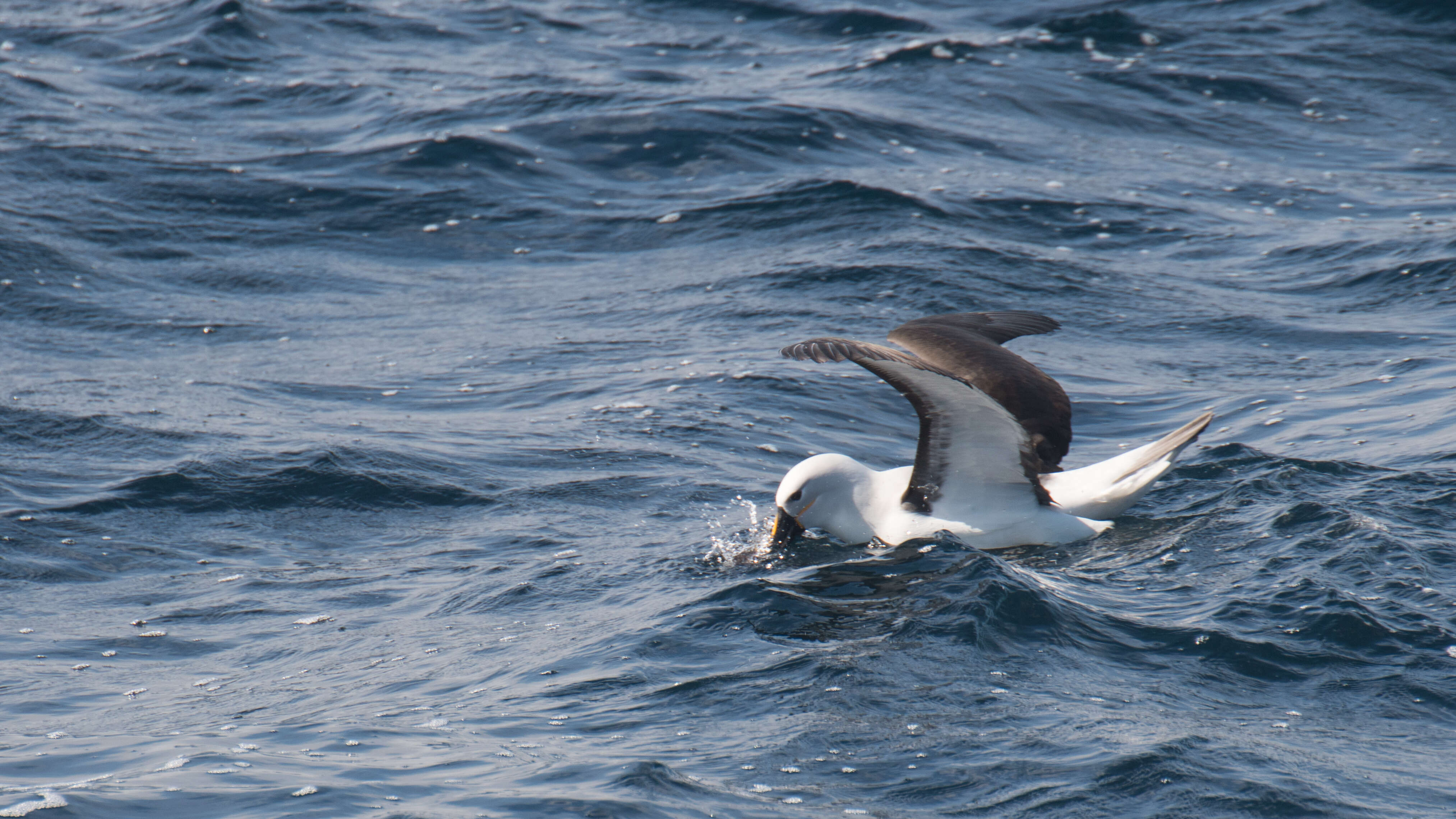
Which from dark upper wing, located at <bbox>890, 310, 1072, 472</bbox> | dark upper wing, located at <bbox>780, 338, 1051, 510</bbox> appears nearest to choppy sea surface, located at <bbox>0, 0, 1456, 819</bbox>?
dark upper wing, located at <bbox>780, 338, 1051, 510</bbox>

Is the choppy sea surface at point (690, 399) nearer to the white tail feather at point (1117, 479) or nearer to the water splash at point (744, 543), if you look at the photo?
the water splash at point (744, 543)

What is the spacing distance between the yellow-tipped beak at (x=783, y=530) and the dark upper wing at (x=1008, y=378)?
131 cm

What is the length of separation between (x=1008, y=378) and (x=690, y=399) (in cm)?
351

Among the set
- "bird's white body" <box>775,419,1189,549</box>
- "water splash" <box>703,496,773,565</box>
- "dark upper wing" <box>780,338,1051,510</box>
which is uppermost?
"dark upper wing" <box>780,338,1051,510</box>

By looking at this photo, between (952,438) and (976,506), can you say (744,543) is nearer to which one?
(976,506)

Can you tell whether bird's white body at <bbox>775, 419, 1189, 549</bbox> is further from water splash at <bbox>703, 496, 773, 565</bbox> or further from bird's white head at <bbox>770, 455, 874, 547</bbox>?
water splash at <bbox>703, 496, 773, 565</bbox>

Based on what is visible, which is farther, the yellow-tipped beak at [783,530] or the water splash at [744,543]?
the yellow-tipped beak at [783,530]

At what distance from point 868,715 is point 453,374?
763cm

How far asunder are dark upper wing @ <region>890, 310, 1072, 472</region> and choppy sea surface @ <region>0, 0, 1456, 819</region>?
761 mm

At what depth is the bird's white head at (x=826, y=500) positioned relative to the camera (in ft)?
28.3

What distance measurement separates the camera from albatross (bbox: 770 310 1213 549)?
7766 millimetres

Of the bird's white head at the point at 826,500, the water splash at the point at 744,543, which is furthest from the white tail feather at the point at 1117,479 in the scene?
the water splash at the point at 744,543

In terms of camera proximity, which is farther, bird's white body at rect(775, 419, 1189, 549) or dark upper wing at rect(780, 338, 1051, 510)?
bird's white body at rect(775, 419, 1189, 549)

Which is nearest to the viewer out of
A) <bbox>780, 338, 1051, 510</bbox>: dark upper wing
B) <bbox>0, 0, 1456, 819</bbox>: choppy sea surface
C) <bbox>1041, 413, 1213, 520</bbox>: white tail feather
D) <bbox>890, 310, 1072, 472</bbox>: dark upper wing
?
<bbox>0, 0, 1456, 819</bbox>: choppy sea surface
